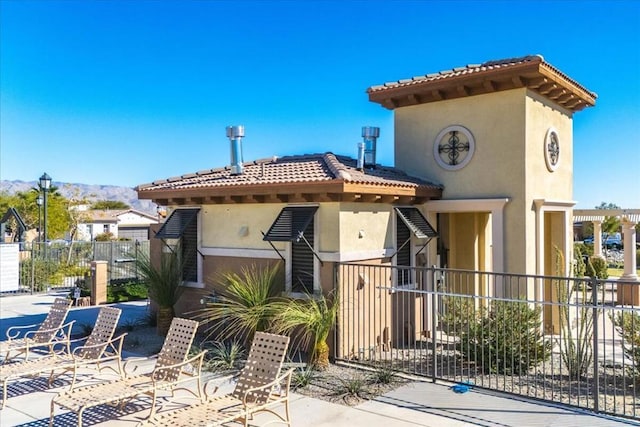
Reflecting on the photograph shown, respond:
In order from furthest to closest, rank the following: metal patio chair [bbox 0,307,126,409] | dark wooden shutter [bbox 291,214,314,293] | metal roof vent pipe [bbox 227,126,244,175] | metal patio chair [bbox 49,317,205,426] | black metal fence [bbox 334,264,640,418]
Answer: metal roof vent pipe [bbox 227,126,244,175] → dark wooden shutter [bbox 291,214,314,293] → black metal fence [bbox 334,264,640,418] → metal patio chair [bbox 0,307,126,409] → metal patio chair [bbox 49,317,205,426]

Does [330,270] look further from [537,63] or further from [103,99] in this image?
[103,99]

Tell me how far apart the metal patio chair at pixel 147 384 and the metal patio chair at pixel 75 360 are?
2.41 feet

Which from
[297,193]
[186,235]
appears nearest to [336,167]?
[297,193]

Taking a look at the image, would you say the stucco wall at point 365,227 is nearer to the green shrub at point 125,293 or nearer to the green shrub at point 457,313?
the green shrub at point 457,313

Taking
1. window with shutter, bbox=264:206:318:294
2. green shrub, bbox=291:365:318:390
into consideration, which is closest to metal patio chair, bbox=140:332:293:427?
green shrub, bbox=291:365:318:390

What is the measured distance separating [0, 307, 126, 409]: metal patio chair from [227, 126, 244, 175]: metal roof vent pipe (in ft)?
15.8

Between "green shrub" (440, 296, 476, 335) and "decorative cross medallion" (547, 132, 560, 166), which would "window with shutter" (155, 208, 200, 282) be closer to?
"green shrub" (440, 296, 476, 335)

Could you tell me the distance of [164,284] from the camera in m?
12.0

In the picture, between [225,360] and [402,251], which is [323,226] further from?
[225,360]

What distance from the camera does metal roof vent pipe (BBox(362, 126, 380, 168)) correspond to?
42.8 feet

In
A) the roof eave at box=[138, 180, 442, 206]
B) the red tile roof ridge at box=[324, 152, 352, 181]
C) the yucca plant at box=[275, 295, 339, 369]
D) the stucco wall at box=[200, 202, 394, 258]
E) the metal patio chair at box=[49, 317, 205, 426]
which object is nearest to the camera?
the metal patio chair at box=[49, 317, 205, 426]

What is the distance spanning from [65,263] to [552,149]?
21122mm

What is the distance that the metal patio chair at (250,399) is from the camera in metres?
5.66

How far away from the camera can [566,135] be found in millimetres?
14000
